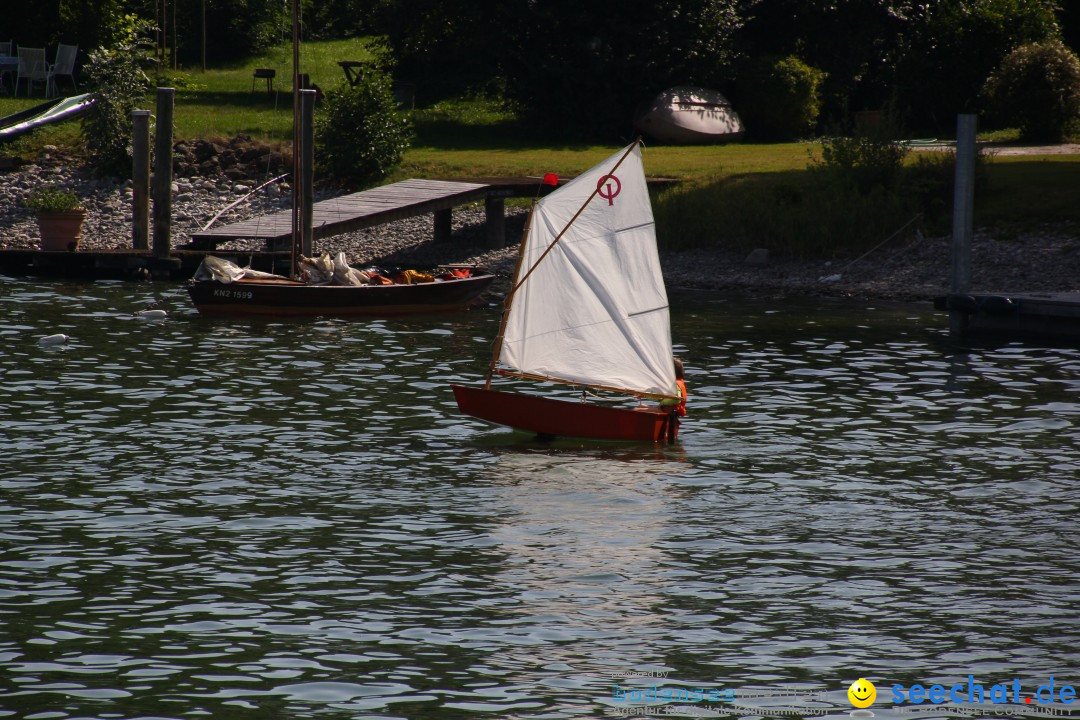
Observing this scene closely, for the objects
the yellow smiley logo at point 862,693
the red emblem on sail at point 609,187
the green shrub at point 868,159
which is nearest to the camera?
the yellow smiley logo at point 862,693

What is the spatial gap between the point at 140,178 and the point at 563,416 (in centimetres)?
2347

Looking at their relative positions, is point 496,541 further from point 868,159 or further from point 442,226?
point 442,226

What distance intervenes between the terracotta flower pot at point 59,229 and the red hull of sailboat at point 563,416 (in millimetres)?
A: 23858

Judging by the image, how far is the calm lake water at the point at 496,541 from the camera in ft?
37.3

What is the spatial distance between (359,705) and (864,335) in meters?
21.7

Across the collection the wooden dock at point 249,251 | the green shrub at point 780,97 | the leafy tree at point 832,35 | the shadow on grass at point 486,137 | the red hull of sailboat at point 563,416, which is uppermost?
the leafy tree at point 832,35

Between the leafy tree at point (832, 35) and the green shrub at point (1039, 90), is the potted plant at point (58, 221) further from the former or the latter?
the green shrub at point (1039, 90)

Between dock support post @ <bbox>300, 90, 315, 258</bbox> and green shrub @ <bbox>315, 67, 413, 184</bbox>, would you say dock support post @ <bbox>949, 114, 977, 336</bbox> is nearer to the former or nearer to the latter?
dock support post @ <bbox>300, 90, 315, 258</bbox>

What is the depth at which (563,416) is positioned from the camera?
66.3 ft

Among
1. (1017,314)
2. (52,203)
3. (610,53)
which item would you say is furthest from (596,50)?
(1017,314)

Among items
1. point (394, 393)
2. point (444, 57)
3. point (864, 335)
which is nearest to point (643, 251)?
point (394, 393)

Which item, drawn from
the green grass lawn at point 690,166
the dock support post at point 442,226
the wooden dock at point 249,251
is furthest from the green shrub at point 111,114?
the dock support post at point 442,226

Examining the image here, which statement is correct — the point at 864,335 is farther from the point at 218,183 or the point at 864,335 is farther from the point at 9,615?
the point at 218,183

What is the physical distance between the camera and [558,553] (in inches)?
578
